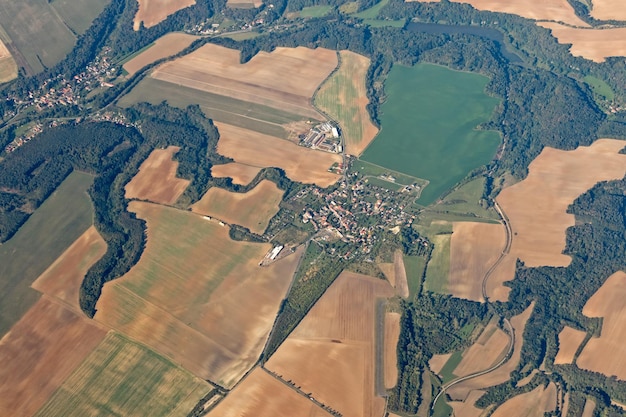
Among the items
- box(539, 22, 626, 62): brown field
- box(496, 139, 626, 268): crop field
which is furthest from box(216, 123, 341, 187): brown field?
box(539, 22, 626, 62): brown field

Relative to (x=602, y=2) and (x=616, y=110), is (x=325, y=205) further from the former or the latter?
(x=602, y=2)

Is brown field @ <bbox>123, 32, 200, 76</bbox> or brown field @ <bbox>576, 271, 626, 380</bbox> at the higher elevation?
brown field @ <bbox>123, 32, 200, 76</bbox>

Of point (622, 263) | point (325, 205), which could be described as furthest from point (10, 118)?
point (622, 263)

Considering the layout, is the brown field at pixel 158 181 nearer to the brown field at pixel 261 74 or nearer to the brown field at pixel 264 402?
the brown field at pixel 261 74

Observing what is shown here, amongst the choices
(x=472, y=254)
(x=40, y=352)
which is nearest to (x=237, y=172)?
(x=472, y=254)

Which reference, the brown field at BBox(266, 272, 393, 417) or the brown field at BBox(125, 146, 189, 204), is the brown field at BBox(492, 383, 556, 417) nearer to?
the brown field at BBox(266, 272, 393, 417)

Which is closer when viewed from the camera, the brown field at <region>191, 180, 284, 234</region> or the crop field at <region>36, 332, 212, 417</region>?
the crop field at <region>36, 332, 212, 417</region>

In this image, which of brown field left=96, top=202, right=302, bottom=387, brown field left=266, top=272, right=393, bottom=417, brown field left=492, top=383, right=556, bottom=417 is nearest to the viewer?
brown field left=492, top=383, right=556, bottom=417
